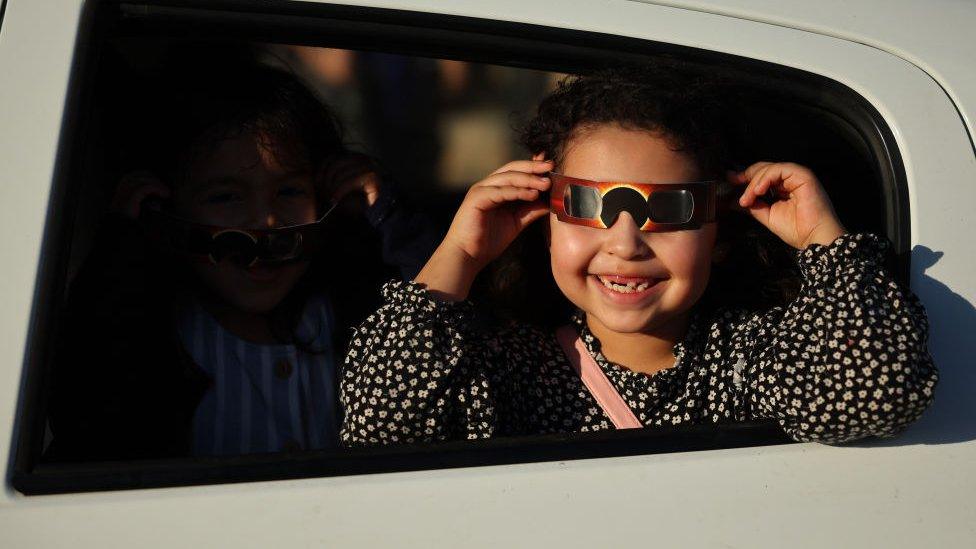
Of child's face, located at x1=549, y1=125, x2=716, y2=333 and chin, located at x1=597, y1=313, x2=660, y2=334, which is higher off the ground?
child's face, located at x1=549, y1=125, x2=716, y2=333

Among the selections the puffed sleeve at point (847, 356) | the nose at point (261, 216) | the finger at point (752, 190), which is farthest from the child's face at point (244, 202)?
the puffed sleeve at point (847, 356)

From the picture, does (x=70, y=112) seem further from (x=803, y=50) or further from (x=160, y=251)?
(x=803, y=50)

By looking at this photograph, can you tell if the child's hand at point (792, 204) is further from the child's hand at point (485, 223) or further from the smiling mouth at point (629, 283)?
the child's hand at point (485, 223)

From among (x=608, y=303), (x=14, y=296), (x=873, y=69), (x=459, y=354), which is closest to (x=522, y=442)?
(x=459, y=354)

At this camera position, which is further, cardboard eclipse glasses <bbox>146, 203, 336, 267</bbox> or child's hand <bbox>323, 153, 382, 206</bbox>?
child's hand <bbox>323, 153, 382, 206</bbox>

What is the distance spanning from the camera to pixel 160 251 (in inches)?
85.2

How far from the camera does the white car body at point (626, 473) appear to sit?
4.25 ft

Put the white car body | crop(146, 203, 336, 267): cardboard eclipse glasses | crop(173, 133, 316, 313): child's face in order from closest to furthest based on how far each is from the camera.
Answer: the white car body
crop(146, 203, 336, 267): cardboard eclipse glasses
crop(173, 133, 316, 313): child's face

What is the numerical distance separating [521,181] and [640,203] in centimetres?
26

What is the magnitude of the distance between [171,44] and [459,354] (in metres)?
0.97

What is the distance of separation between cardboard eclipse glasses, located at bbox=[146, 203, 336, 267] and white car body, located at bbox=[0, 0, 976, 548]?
2.19ft

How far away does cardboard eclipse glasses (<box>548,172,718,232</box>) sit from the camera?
1.79 meters

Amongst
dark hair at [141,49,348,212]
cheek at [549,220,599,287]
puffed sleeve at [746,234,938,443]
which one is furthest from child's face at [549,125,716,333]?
dark hair at [141,49,348,212]

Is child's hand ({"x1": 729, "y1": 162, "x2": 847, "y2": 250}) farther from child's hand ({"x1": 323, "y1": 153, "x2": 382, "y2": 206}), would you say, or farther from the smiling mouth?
child's hand ({"x1": 323, "y1": 153, "x2": 382, "y2": 206})
